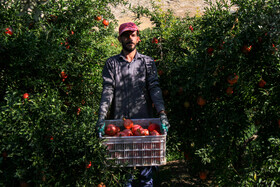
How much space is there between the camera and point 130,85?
9.70ft

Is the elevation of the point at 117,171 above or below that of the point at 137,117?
below

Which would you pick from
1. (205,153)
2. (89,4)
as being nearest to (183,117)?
(205,153)

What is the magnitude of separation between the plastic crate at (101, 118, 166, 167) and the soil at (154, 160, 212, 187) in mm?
1893

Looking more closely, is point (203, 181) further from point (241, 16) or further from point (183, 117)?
point (241, 16)

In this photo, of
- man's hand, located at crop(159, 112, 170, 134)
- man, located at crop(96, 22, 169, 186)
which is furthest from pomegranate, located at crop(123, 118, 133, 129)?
man's hand, located at crop(159, 112, 170, 134)

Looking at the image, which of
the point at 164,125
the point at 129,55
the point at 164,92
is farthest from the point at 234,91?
the point at 129,55

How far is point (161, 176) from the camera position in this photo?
4.67 metres

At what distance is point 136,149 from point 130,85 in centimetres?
75

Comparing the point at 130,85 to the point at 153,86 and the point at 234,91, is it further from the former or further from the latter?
the point at 234,91

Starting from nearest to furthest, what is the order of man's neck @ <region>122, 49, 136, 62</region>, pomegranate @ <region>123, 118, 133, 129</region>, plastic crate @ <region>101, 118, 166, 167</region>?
plastic crate @ <region>101, 118, 166, 167</region>
pomegranate @ <region>123, 118, 133, 129</region>
man's neck @ <region>122, 49, 136, 62</region>

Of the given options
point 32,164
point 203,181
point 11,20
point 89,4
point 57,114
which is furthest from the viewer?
point 203,181

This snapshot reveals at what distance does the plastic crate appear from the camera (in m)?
2.39

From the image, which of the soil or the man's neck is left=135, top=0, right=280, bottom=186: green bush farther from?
the soil

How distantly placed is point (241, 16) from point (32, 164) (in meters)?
2.32
